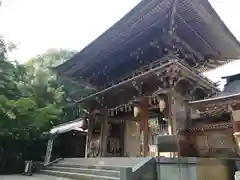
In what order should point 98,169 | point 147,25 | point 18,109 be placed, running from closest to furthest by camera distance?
point 98,169 < point 147,25 < point 18,109

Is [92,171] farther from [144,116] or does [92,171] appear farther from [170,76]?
[170,76]

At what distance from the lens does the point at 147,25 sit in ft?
28.0

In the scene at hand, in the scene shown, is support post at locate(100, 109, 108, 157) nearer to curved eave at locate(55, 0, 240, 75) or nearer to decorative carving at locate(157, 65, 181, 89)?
curved eave at locate(55, 0, 240, 75)

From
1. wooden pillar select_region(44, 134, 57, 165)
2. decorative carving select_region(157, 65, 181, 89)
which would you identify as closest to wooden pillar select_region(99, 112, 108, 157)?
wooden pillar select_region(44, 134, 57, 165)

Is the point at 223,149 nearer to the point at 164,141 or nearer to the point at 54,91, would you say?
the point at 164,141

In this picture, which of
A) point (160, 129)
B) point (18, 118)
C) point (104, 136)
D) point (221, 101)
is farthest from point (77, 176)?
point (221, 101)

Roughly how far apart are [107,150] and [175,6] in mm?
7909

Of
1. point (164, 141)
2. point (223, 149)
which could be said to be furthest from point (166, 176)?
point (223, 149)

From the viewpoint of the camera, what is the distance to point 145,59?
9883 millimetres

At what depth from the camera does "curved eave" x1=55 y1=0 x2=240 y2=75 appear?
7.54 metres

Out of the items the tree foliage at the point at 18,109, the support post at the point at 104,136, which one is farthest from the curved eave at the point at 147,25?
the support post at the point at 104,136

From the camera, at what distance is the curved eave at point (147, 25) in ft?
24.7

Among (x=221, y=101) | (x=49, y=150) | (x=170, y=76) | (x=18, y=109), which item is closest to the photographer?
(x=221, y=101)

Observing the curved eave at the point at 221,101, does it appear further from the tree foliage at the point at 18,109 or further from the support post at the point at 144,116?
the tree foliage at the point at 18,109
